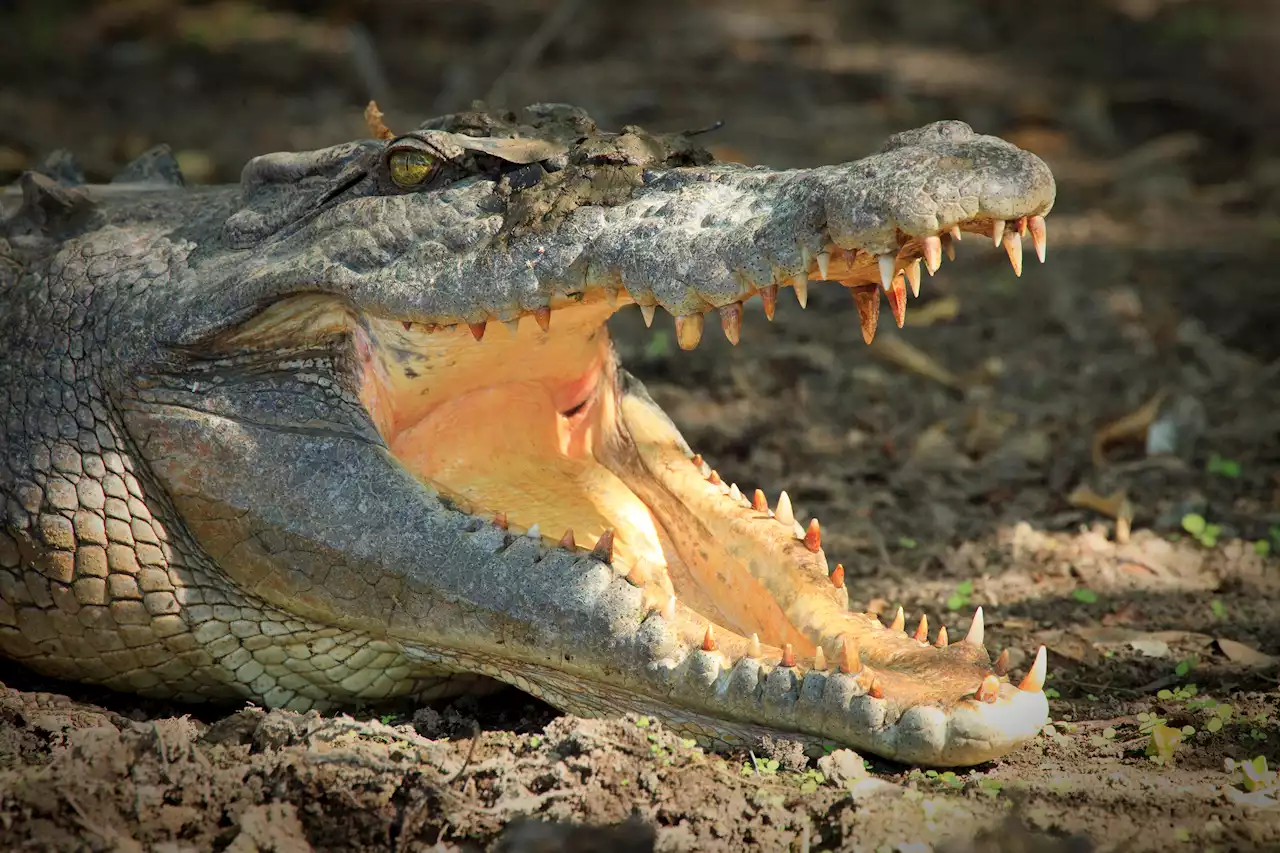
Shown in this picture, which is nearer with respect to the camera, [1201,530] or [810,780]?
[810,780]

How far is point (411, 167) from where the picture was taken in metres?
3.29

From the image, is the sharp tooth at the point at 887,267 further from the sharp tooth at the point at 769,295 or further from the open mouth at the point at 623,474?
the sharp tooth at the point at 769,295

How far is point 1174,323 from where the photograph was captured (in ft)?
19.6

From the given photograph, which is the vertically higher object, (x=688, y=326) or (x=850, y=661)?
(x=688, y=326)

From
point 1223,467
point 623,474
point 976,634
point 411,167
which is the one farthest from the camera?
point 1223,467

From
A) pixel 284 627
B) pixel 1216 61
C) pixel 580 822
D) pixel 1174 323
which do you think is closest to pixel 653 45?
pixel 1216 61

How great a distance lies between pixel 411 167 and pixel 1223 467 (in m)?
3.21

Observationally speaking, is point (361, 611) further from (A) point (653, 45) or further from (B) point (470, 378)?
(A) point (653, 45)

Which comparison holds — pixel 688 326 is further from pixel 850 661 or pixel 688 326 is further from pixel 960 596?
pixel 960 596

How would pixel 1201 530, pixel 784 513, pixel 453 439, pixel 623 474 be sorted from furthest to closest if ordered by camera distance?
pixel 1201 530, pixel 623 474, pixel 453 439, pixel 784 513

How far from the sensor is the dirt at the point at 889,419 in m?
2.69

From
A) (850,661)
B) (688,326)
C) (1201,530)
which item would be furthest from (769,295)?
(1201,530)

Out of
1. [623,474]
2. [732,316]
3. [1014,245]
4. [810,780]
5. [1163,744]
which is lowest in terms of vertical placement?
[810,780]

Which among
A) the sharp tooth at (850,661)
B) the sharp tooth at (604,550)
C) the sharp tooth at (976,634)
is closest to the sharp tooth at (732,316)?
the sharp tooth at (604,550)
